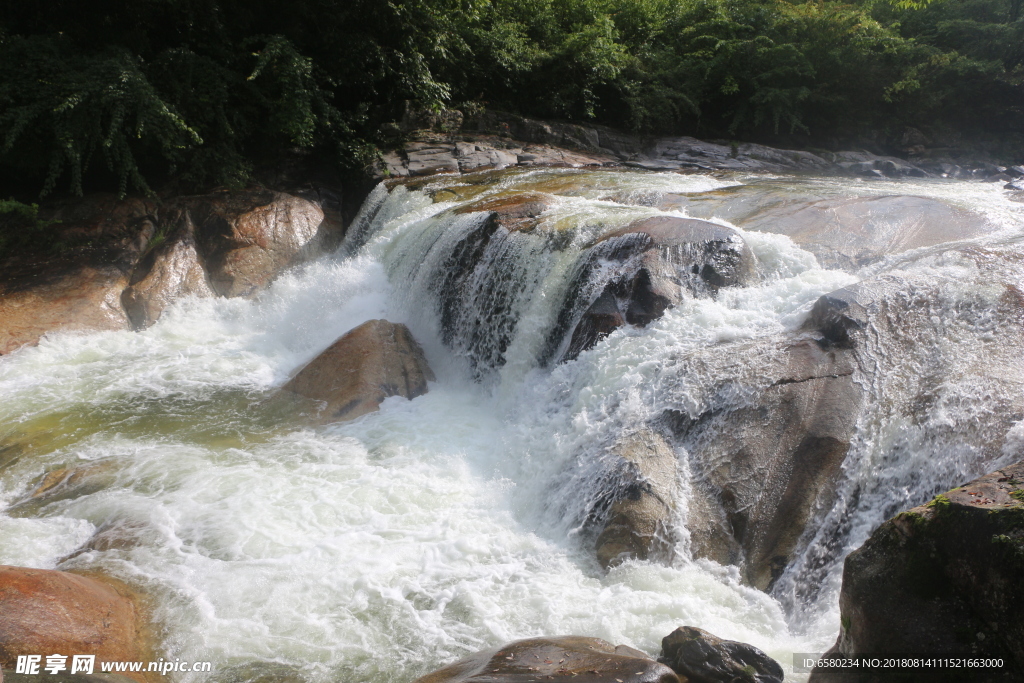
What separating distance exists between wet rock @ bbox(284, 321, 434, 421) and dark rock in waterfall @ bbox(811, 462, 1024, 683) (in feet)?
14.5

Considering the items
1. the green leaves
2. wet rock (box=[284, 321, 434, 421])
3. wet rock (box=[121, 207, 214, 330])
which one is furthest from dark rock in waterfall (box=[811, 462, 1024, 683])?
the green leaves

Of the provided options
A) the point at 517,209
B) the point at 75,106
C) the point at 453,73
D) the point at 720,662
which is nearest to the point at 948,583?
the point at 720,662

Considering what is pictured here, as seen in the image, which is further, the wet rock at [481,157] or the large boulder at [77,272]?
the wet rock at [481,157]

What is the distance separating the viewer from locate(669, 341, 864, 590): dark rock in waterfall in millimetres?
3730

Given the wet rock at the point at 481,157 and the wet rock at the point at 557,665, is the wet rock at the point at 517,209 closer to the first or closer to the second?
the wet rock at the point at 481,157

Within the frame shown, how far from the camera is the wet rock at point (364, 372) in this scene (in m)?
6.05

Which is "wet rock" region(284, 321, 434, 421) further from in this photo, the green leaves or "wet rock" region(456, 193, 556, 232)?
the green leaves

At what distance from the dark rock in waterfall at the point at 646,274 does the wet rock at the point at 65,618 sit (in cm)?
344

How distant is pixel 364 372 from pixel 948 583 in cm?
499

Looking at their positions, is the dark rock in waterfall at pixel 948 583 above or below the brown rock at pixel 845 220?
below

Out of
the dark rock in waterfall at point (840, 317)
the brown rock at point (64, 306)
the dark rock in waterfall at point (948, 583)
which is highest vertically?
the dark rock in waterfall at point (840, 317)

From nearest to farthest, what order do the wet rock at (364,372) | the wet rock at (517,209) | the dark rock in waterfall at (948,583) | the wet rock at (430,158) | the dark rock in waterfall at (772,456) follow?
the dark rock in waterfall at (948,583), the dark rock in waterfall at (772,456), the wet rock at (364,372), the wet rock at (517,209), the wet rock at (430,158)

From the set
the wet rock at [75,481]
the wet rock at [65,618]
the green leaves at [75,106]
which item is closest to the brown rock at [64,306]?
the green leaves at [75,106]

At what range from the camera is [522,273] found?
630cm
